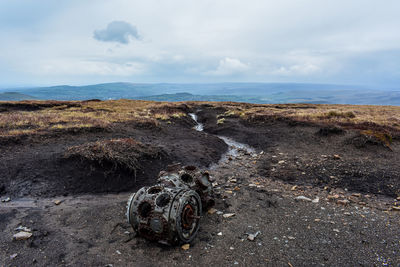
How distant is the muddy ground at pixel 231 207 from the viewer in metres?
5.74

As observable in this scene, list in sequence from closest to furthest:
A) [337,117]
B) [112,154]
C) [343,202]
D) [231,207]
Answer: [231,207] < [343,202] < [112,154] < [337,117]

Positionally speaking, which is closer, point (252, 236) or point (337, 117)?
point (252, 236)

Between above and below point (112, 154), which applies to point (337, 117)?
above

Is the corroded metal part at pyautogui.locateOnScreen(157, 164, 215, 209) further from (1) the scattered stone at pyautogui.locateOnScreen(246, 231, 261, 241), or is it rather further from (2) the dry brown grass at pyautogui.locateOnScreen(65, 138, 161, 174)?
(2) the dry brown grass at pyautogui.locateOnScreen(65, 138, 161, 174)

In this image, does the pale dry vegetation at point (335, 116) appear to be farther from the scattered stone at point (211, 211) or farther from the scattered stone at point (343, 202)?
the scattered stone at point (211, 211)

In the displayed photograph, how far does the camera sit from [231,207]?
8.38 metres

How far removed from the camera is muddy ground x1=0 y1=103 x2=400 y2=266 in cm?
574

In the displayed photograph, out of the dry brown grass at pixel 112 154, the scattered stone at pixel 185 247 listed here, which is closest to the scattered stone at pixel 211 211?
the scattered stone at pixel 185 247

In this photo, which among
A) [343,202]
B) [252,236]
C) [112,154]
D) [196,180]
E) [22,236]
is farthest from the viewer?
[112,154]

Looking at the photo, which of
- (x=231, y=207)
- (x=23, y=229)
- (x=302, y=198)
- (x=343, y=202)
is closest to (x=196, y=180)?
(x=231, y=207)

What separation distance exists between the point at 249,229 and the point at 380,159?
1070 centimetres

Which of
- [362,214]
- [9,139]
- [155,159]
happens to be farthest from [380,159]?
[9,139]

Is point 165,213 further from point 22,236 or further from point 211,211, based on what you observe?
point 22,236

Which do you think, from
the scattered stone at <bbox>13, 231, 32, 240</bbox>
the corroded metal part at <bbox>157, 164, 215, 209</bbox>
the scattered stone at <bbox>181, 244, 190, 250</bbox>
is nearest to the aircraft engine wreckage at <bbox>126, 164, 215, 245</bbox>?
the scattered stone at <bbox>181, 244, 190, 250</bbox>
